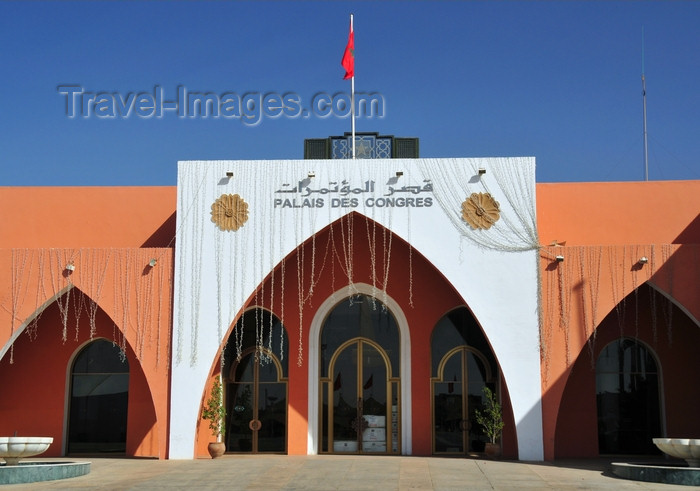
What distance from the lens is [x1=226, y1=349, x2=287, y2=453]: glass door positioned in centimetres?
1644

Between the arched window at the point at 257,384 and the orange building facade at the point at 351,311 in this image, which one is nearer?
the orange building facade at the point at 351,311

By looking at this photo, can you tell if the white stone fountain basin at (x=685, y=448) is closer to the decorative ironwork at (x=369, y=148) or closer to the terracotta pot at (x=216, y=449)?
the decorative ironwork at (x=369, y=148)

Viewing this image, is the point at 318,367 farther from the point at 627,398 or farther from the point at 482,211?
the point at 627,398

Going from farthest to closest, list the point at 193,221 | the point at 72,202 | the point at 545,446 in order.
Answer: the point at 72,202
the point at 193,221
the point at 545,446

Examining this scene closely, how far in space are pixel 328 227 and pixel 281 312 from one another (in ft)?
6.59

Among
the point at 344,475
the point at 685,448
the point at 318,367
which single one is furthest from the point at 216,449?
the point at 685,448

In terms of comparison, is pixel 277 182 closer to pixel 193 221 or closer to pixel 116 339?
pixel 193 221

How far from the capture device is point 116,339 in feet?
55.1

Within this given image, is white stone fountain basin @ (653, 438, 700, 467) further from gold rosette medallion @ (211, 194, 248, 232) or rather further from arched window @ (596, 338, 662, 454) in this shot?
gold rosette medallion @ (211, 194, 248, 232)

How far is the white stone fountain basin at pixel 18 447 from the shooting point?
1231 centimetres

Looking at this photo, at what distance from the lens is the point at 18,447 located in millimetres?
12328

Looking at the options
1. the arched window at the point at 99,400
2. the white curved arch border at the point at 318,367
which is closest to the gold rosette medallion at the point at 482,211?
the white curved arch border at the point at 318,367

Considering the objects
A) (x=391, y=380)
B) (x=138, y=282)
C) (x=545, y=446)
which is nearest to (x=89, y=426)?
(x=138, y=282)

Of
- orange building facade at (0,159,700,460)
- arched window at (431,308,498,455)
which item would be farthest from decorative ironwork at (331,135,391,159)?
arched window at (431,308,498,455)
